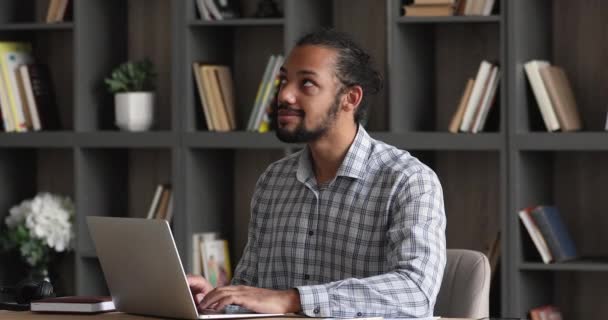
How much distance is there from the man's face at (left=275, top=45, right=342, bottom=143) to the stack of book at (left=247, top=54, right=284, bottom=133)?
1388 mm

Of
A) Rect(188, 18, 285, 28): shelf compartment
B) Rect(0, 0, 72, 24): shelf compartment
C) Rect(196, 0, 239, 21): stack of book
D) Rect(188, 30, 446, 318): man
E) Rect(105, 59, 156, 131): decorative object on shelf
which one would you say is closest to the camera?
Rect(188, 30, 446, 318): man

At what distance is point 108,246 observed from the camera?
228 cm

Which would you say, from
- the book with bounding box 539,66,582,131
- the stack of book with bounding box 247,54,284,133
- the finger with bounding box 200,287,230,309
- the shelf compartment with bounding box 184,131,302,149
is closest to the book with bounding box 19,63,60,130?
the shelf compartment with bounding box 184,131,302,149

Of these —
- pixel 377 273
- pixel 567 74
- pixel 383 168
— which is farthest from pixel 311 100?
pixel 567 74

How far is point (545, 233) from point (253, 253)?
1.28 metres

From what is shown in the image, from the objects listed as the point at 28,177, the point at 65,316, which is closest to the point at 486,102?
the point at 65,316

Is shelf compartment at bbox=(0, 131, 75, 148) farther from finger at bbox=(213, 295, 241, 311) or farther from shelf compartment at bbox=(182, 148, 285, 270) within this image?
finger at bbox=(213, 295, 241, 311)

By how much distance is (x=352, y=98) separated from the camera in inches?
106

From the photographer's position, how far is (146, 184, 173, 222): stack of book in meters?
4.31

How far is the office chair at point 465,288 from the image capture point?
2.56 metres

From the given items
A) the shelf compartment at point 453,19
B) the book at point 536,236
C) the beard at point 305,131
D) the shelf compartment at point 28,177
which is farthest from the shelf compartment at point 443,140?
the shelf compartment at point 28,177

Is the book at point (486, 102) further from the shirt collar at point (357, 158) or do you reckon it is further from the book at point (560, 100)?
the shirt collar at point (357, 158)

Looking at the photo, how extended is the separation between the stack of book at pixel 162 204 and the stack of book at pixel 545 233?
137cm

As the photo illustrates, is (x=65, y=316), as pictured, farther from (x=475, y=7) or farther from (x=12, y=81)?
(x=12, y=81)
